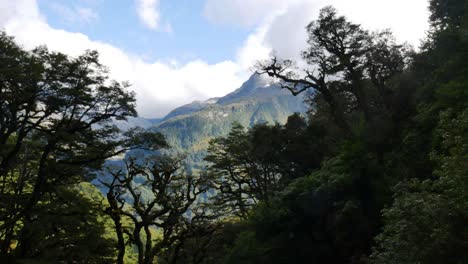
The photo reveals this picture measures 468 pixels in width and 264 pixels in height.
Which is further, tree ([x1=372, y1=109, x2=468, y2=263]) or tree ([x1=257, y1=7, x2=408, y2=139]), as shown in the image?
tree ([x1=257, y1=7, x2=408, y2=139])

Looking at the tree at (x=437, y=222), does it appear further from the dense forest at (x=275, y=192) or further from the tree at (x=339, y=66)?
the tree at (x=339, y=66)

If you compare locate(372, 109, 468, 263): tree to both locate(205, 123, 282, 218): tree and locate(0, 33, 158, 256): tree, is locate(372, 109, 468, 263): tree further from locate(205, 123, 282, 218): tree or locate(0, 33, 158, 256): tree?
locate(205, 123, 282, 218): tree

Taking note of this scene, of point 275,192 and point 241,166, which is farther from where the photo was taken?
point 241,166

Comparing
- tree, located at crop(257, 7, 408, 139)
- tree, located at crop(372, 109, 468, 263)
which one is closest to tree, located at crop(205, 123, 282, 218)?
tree, located at crop(257, 7, 408, 139)

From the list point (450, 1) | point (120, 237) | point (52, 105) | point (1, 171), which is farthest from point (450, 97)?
point (1, 171)

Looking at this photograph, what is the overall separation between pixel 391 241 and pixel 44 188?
54.3 feet

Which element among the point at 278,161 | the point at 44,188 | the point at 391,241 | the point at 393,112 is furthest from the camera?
the point at 278,161

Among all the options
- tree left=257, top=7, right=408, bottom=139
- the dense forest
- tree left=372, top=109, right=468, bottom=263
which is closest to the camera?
tree left=372, top=109, right=468, bottom=263

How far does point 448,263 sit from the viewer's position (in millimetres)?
7211

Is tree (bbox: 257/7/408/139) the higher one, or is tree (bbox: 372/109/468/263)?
tree (bbox: 257/7/408/139)

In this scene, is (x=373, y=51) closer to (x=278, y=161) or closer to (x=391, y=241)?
(x=278, y=161)

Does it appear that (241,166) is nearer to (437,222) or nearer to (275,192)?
(275,192)

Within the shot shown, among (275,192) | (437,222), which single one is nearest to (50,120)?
(275,192)

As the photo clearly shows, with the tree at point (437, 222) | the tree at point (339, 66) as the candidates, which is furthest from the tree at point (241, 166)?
the tree at point (437, 222)
